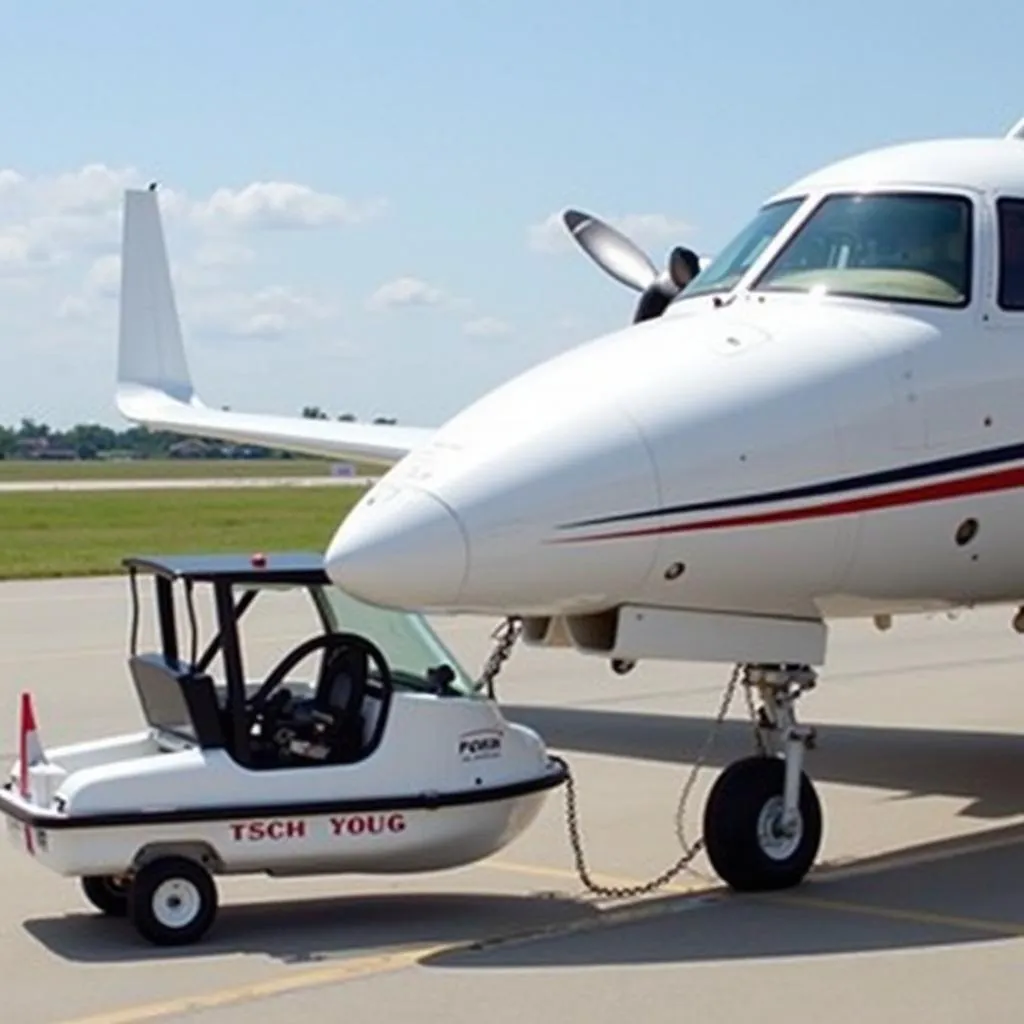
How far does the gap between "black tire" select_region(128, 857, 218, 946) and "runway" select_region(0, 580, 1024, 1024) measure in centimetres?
9

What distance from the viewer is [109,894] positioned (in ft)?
31.3

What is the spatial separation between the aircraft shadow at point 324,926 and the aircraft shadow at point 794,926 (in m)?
0.35

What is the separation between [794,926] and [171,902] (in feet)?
8.00

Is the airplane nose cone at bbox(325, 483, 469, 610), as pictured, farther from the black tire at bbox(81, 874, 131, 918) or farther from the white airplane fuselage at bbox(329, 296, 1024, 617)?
the black tire at bbox(81, 874, 131, 918)

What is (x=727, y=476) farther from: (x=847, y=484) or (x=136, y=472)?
(x=136, y=472)

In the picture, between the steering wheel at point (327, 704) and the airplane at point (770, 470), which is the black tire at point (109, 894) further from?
the airplane at point (770, 470)

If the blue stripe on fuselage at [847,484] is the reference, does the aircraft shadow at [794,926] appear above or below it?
below

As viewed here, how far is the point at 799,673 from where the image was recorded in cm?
982

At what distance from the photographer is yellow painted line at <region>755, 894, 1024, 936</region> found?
9219 millimetres

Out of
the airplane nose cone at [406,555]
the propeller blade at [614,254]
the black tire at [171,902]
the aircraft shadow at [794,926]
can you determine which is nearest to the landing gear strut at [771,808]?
the aircraft shadow at [794,926]

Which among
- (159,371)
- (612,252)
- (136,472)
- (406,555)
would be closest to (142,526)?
(159,371)

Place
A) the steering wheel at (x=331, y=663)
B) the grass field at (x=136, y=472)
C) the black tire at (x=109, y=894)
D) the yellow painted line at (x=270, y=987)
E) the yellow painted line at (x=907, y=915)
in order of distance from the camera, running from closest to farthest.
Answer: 1. the yellow painted line at (x=270, y=987)
2. the yellow painted line at (x=907, y=915)
3. the black tire at (x=109, y=894)
4. the steering wheel at (x=331, y=663)
5. the grass field at (x=136, y=472)

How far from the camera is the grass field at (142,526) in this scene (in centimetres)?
4062

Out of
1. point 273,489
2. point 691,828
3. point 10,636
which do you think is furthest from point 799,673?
point 273,489
